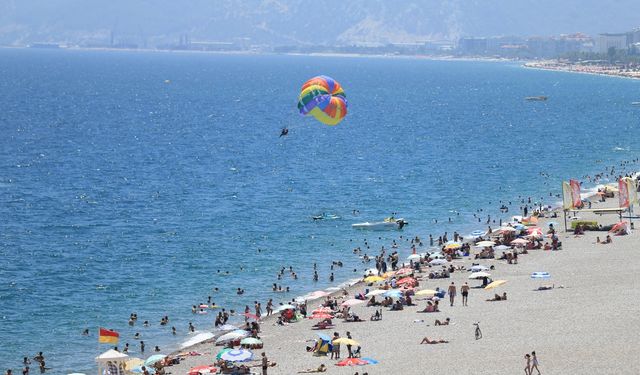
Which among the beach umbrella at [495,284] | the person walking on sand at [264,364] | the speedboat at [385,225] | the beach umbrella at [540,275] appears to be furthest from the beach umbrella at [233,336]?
the speedboat at [385,225]

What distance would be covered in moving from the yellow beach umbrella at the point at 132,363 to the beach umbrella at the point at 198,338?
15.1ft

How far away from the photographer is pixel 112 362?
1591 inches

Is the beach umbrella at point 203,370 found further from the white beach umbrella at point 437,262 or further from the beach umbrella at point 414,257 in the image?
the beach umbrella at point 414,257

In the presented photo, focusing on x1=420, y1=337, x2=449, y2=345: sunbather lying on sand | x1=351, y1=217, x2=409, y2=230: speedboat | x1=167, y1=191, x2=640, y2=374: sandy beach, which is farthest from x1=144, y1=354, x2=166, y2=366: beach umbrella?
x1=351, y1=217, x2=409, y2=230: speedboat

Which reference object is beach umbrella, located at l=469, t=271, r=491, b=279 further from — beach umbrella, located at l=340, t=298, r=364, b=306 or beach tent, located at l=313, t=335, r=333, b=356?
beach tent, located at l=313, t=335, r=333, b=356

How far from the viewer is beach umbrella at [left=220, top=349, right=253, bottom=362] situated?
40.9 m

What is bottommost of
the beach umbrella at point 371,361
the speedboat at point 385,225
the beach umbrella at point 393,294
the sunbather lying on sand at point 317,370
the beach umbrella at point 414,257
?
the sunbather lying on sand at point 317,370

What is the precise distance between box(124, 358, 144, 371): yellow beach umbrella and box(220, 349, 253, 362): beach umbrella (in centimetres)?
323

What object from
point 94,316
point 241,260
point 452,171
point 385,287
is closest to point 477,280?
point 385,287

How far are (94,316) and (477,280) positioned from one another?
17303 mm

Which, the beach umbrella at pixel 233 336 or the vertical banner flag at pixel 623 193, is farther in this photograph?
the vertical banner flag at pixel 623 193

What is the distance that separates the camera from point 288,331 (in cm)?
4812

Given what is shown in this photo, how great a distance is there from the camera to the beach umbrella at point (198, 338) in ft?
155

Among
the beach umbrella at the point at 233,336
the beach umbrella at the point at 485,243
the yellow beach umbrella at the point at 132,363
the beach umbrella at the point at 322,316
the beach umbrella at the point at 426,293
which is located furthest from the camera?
the beach umbrella at the point at 485,243
